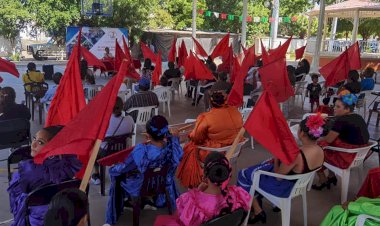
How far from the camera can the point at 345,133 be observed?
166 inches

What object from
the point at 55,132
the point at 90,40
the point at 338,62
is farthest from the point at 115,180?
the point at 90,40

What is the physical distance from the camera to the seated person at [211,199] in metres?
2.51

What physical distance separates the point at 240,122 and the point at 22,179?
91.7 inches

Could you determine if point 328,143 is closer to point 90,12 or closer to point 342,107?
point 342,107

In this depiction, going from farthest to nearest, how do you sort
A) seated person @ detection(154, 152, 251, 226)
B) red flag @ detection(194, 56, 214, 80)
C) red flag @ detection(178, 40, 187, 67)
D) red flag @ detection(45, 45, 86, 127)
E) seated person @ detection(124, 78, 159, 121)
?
red flag @ detection(178, 40, 187, 67) → red flag @ detection(194, 56, 214, 80) → seated person @ detection(124, 78, 159, 121) → red flag @ detection(45, 45, 86, 127) → seated person @ detection(154, 152, 251, 226)

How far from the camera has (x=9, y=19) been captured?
62.2 feet

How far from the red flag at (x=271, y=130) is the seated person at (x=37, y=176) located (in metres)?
1.47

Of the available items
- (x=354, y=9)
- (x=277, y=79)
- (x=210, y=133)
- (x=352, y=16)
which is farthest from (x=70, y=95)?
(x=352, y=16)

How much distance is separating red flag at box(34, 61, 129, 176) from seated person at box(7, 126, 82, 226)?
0.22m

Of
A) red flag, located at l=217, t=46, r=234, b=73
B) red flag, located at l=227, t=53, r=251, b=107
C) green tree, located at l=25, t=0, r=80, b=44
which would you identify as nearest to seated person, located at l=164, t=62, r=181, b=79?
red flag, located at l=217, t=46, r=234, b=73

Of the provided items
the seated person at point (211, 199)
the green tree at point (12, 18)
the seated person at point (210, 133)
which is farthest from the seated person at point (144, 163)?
the green tree at point (12, 18)

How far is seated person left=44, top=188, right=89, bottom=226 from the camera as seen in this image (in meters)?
1.78

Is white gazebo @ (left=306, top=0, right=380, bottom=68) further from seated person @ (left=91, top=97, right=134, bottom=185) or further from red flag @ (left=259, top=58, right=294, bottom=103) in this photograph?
seated person @ (left=91, top=97, right=134, bottom=185)

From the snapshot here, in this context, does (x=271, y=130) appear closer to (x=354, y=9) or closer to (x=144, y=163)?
(x=144, y=163)
